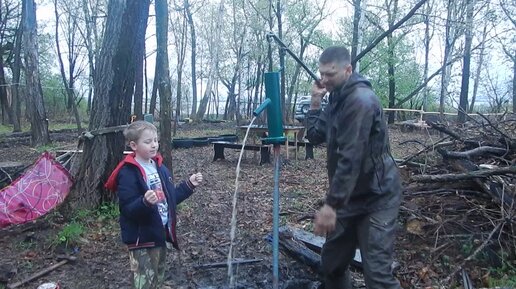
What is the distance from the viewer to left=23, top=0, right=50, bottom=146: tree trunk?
43.1ft

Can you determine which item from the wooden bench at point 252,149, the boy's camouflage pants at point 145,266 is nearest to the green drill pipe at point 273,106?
the boy's camouflage pants at point 145,266

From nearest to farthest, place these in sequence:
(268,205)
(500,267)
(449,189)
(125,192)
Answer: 1. (125,192)
2. (500,267)
3. (449,189)
4. (268,205)

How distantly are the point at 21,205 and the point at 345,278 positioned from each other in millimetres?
3452

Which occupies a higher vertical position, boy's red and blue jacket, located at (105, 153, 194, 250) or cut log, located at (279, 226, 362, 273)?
boy's red and blue jacket, located at (105, 153, 194, 250)

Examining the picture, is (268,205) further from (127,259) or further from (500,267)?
(500,267)

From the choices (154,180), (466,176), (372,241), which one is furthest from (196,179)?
(466,176)

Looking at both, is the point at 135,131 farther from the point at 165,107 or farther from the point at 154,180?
the point at 165,107

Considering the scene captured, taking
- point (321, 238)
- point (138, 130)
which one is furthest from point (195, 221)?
point (138, 130)

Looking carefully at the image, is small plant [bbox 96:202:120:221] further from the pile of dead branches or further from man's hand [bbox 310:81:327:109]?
the pile of dead branches

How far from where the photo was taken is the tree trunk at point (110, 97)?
5.06 metres

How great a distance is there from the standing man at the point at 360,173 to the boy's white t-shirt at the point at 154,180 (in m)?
1.05

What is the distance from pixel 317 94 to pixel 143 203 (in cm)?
144

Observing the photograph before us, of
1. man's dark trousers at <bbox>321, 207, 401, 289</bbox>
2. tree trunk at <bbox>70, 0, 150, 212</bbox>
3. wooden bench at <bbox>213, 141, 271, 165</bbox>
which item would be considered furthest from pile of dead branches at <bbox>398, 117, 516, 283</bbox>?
wooden bench at <bbox>213, 141, 271, 165</bbox>

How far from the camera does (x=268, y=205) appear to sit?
6.46m
